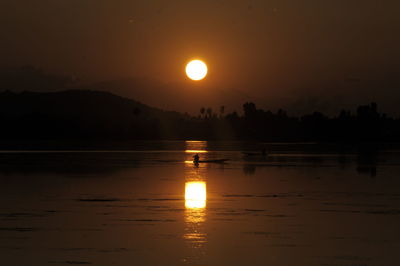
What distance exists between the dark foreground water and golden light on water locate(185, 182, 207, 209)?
2.4 inches

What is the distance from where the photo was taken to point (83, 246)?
78.7 ft

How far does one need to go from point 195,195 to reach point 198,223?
40.8 ft

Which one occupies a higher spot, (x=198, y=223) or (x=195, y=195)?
(x=195, y=195)

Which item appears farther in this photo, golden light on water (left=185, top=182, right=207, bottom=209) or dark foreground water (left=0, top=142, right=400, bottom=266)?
golden light on water (left=185, top=182, right=207, bottom=209)

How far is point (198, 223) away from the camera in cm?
2955

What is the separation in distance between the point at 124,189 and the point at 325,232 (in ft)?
70.5

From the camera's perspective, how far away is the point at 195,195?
41969 millimetres

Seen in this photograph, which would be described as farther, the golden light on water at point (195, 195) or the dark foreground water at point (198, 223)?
the golden light on water at point (195, 195)

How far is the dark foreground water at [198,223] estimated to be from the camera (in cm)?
2241

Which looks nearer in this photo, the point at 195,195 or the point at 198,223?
the point at 198,223

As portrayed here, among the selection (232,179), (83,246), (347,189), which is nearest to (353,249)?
(83,246)

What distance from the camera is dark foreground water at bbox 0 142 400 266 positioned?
22.4 metres

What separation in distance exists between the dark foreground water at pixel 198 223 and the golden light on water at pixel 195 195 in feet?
0.20

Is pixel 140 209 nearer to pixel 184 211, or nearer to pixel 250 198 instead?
pixel 184 211
